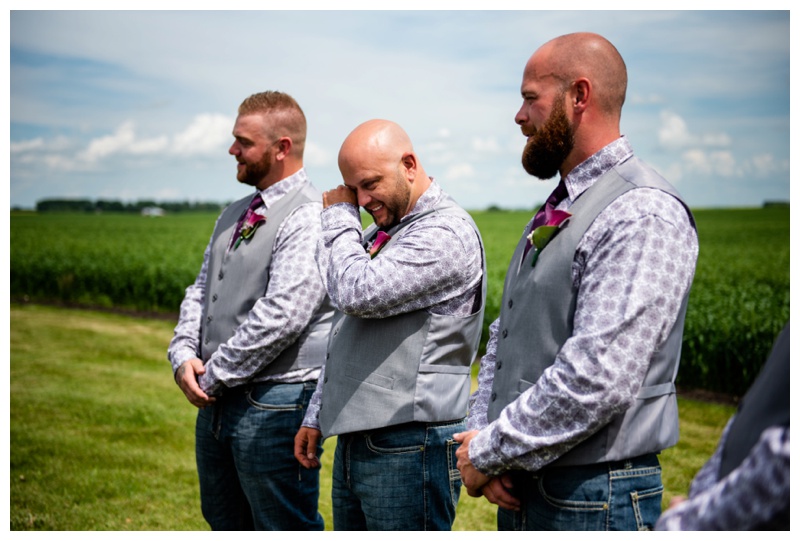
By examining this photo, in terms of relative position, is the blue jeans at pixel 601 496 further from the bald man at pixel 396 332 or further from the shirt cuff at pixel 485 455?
the bald man at pixel 396 332

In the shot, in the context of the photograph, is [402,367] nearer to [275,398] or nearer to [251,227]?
[275,398]

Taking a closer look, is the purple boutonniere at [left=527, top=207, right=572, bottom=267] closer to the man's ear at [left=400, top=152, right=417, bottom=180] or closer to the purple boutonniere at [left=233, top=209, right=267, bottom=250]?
the man's ear at [left=400, top=152, right=417, bottom=180]

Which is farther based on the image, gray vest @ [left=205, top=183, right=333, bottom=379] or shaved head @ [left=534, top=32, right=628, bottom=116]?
gray vest @ [left=205, top=183, right=333, bottom=379]

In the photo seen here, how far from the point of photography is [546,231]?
7.09 ft

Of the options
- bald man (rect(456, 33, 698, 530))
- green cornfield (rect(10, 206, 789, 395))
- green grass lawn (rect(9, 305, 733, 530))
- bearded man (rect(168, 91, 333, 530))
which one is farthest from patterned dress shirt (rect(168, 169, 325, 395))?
green cornfield (rect(10, 206, 789, 395))

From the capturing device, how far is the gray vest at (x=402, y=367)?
2.68 metres

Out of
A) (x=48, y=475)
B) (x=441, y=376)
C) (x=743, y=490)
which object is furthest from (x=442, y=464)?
(x=48, y=475)

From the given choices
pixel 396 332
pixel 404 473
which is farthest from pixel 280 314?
pixel 404 473

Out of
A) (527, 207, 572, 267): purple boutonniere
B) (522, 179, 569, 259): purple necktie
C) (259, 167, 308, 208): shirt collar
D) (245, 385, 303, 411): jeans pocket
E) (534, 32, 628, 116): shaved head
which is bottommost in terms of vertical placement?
(245, 385, 303, 411): jeans pocket

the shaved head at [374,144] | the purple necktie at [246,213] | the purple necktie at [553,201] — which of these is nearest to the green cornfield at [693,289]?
the purple necktie at [246,213]

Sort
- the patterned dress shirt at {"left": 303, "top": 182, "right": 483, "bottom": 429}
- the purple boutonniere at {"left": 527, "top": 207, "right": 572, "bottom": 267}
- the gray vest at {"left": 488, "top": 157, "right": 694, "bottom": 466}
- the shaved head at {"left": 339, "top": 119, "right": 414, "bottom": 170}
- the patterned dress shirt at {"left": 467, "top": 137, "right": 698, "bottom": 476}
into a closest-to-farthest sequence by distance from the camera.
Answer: the patterned dress shirt at {"left": 467, "top": 137, "right": 698, "bottom": 476}
the gray vest at {"left": 488, "top": 157, "right": 694, "bottom": 466}
the purple boutonniere at {"left": 527, "top": 207, "right": 572, "bottom": 267}
the patterned dress shirt at {"left": 303, "top": 182, "right": 483, "bottom": 429}
the shaved head at {"left": 339, "top": 119, "right": 414, "bottom": 170}

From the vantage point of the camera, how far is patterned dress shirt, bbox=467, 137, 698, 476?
6.25ft

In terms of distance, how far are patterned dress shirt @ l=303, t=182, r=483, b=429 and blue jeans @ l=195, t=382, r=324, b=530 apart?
1021mm

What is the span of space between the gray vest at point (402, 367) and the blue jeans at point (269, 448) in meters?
0.77
